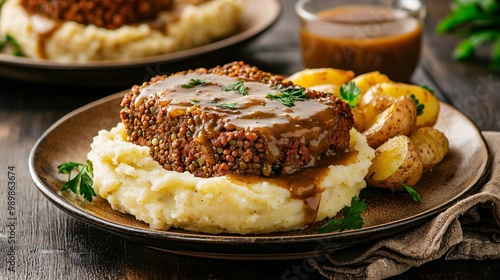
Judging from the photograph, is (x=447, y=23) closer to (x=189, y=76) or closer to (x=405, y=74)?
(x=405, y=74)

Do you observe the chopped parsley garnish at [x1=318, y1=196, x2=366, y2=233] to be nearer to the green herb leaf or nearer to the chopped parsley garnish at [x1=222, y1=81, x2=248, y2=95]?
the chopped parsley garnish at [x1=222, y1=81, x2=248, y2=95]

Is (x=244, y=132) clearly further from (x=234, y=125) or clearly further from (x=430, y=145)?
(x=430, y=145)

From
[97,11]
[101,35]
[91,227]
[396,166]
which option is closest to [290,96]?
[396,166]

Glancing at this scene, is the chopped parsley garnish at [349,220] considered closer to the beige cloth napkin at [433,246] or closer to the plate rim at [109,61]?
the beige cloth napkin at [433,246]

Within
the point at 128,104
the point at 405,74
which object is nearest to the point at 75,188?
the point at 128,104

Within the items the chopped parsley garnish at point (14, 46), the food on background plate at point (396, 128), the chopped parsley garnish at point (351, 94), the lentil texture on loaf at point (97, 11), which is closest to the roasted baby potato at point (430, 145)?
the food on background plate at point (396, 128)
